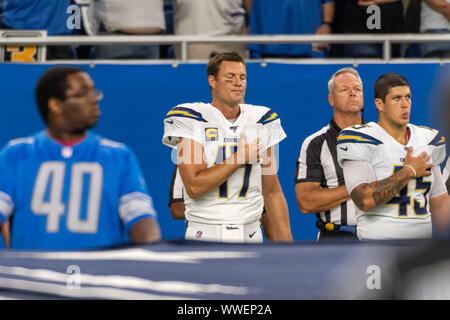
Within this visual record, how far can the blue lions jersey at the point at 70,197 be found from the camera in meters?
2.04

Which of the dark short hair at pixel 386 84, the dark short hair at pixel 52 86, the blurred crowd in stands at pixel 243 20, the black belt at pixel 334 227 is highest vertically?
the blurred crowd in stands at pixel 243 20

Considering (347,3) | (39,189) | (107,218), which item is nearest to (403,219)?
(107,218)

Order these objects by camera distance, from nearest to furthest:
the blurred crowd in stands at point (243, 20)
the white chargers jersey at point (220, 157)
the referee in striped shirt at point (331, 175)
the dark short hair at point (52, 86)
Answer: the dark short hair at point (52, 86)
the white chargers jersey at point (220, 157)
the referee in striped shirt at point (331, 175)
the blurred crowd in stands at point (243, 20)

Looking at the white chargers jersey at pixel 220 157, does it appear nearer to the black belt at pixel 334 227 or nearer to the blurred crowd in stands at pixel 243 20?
the black belt at pixel 334 227

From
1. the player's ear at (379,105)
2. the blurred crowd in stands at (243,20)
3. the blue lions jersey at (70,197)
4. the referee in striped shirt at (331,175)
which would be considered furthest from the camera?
the blurred crowd in stands at (243,20)

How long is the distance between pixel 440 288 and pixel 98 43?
3.04 m

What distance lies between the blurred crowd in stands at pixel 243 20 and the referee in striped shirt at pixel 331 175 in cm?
93

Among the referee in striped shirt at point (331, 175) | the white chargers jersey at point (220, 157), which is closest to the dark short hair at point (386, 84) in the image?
the referee in striped shirt at point (331, 175)

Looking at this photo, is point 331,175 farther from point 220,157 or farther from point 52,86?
point 52,86

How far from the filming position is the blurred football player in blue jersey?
204 cm

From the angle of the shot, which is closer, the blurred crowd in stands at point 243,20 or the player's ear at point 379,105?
the player's ear at point 379,105

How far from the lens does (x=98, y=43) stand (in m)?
4.29

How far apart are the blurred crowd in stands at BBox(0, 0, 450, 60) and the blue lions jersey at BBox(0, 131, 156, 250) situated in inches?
99.1

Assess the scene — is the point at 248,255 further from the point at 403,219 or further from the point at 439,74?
the point at 439,74
